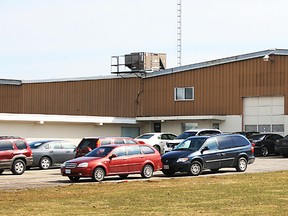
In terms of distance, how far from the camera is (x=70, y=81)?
57.5 m

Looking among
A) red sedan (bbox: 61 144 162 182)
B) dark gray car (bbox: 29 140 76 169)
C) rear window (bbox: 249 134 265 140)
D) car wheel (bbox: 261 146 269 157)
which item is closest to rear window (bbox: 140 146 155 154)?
red sedan (bbox: 61 144 162 182)

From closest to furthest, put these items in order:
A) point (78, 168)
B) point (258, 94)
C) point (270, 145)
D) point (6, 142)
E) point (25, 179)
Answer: point (78, 168) < point (25, 179) < point (6, 142) < point (270, 145) < point (258, 94)

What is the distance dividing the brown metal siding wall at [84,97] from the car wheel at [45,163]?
20.5m

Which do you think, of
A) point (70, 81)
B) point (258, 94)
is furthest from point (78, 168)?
point (70, 81)

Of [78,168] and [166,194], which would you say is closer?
[166,194]

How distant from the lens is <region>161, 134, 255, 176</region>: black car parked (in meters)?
27.9

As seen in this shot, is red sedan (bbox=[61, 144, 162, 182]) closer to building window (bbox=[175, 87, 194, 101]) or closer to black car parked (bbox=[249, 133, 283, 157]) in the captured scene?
black car parked (bbox=[249, 133, 283, 157])

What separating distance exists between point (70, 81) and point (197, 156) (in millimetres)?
30777

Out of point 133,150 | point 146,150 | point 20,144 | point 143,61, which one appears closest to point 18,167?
point 20,144

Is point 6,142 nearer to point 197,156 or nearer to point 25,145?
point 25,145

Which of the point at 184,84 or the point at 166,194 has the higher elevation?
the point at 184,84

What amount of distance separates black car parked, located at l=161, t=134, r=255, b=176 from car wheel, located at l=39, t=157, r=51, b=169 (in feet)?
25.0

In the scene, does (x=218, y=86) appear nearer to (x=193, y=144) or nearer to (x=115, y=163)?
(x=193, y=144)

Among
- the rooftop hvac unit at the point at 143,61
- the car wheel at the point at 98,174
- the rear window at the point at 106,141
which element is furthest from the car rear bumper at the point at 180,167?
the rooftop hvac unit at the point at 143,61
